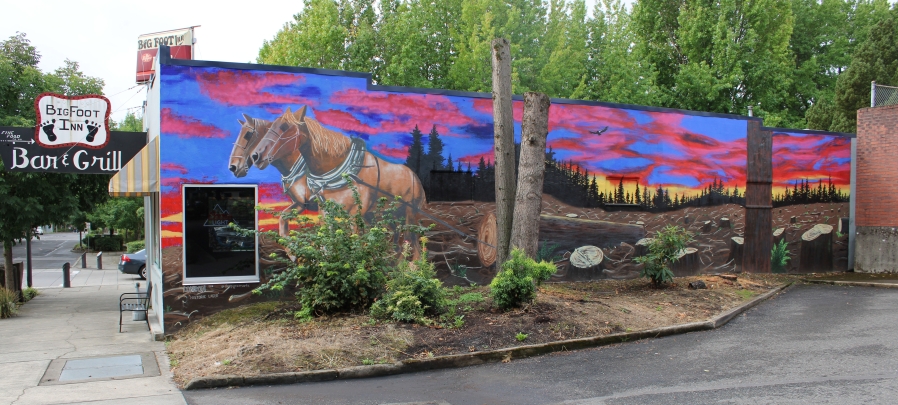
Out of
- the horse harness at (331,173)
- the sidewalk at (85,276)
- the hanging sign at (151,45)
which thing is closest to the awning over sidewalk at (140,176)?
the horse harness at (331,173)

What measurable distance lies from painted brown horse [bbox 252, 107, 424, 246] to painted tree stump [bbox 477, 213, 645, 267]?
156 centimetres

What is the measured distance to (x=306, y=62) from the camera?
98.5ft

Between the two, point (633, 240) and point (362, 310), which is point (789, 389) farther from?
point (633, 240)

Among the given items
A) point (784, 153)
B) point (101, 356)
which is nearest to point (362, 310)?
point (101, 356)

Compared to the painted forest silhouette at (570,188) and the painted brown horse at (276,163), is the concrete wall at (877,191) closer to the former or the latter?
the painted forest silhouette at (570,188)

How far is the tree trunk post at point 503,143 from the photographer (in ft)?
39.7

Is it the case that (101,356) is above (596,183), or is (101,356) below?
below

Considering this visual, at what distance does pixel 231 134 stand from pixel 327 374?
5201mm

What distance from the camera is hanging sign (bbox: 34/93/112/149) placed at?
1173cm

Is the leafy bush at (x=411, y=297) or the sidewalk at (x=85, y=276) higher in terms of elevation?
the leafy bush at (x=411, y=297)

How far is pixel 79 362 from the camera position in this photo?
9.14m

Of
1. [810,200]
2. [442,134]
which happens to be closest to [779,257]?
[810,200]

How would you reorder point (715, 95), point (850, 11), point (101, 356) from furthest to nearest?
point (850, 11) < point (715, 95) < point (101, 356)

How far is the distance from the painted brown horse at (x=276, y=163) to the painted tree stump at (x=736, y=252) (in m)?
11.0
